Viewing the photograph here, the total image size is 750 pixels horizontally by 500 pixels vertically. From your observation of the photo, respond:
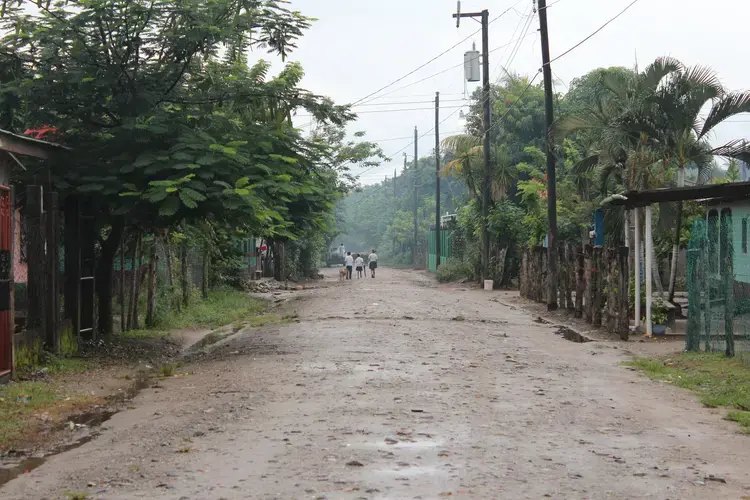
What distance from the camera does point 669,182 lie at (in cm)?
2303

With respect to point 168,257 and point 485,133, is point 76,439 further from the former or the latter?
point 485,133

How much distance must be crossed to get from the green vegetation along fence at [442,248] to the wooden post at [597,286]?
2994 cm

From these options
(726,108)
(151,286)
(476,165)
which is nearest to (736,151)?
(726,108)

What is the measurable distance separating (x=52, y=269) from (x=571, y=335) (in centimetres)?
1058

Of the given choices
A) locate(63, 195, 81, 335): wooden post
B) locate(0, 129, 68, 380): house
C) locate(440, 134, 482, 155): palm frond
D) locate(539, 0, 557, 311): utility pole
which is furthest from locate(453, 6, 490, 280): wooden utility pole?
locate(0, 129, 68, 380): house

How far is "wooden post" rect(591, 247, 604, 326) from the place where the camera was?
62.7ft

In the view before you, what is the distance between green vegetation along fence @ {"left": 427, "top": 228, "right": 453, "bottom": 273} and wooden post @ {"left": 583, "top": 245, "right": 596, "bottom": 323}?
29.4 metres

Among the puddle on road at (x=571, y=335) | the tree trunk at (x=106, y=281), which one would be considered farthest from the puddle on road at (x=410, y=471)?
the puddle on road at (x=571, y=335)

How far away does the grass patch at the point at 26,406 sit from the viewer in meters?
8.62

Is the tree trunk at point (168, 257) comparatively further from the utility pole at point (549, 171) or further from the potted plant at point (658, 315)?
the potted plant at point (658, 315)

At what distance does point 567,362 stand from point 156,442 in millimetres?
7748

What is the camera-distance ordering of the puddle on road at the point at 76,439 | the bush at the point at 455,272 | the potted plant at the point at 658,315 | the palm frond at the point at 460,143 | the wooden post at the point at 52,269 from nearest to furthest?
the puddle on road at the point at 76,439
the wooden post at the point at 52,269
the potted plant at the point at 658,315
the palm frond at the point at 460,143
the bush at the point at 455,272

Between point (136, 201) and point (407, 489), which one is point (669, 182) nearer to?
point (136, 201)

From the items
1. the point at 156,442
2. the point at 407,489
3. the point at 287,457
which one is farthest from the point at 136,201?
the point at 407,489
